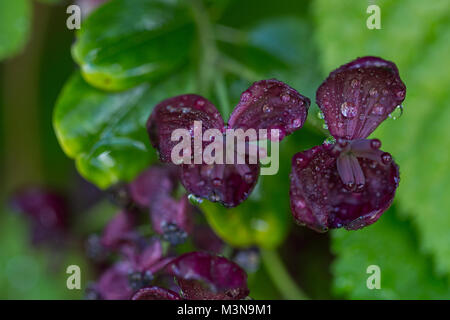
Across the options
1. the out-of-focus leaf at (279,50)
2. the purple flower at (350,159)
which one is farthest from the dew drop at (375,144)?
the out-of-focus leaf at (279,50)

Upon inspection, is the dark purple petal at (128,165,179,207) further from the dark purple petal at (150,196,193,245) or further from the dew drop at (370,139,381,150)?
the dew drop at (370,139,381,150)

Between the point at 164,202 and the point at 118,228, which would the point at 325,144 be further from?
the point at 118,228

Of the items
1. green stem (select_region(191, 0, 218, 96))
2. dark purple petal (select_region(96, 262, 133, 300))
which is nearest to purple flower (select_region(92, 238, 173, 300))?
dark purple petal (select_region(96, 262, 133, 300))

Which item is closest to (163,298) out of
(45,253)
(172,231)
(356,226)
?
(172,231)

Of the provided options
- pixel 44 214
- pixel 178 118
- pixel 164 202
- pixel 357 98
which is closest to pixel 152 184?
pixel 164 202

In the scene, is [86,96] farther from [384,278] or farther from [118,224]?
[384,278]
